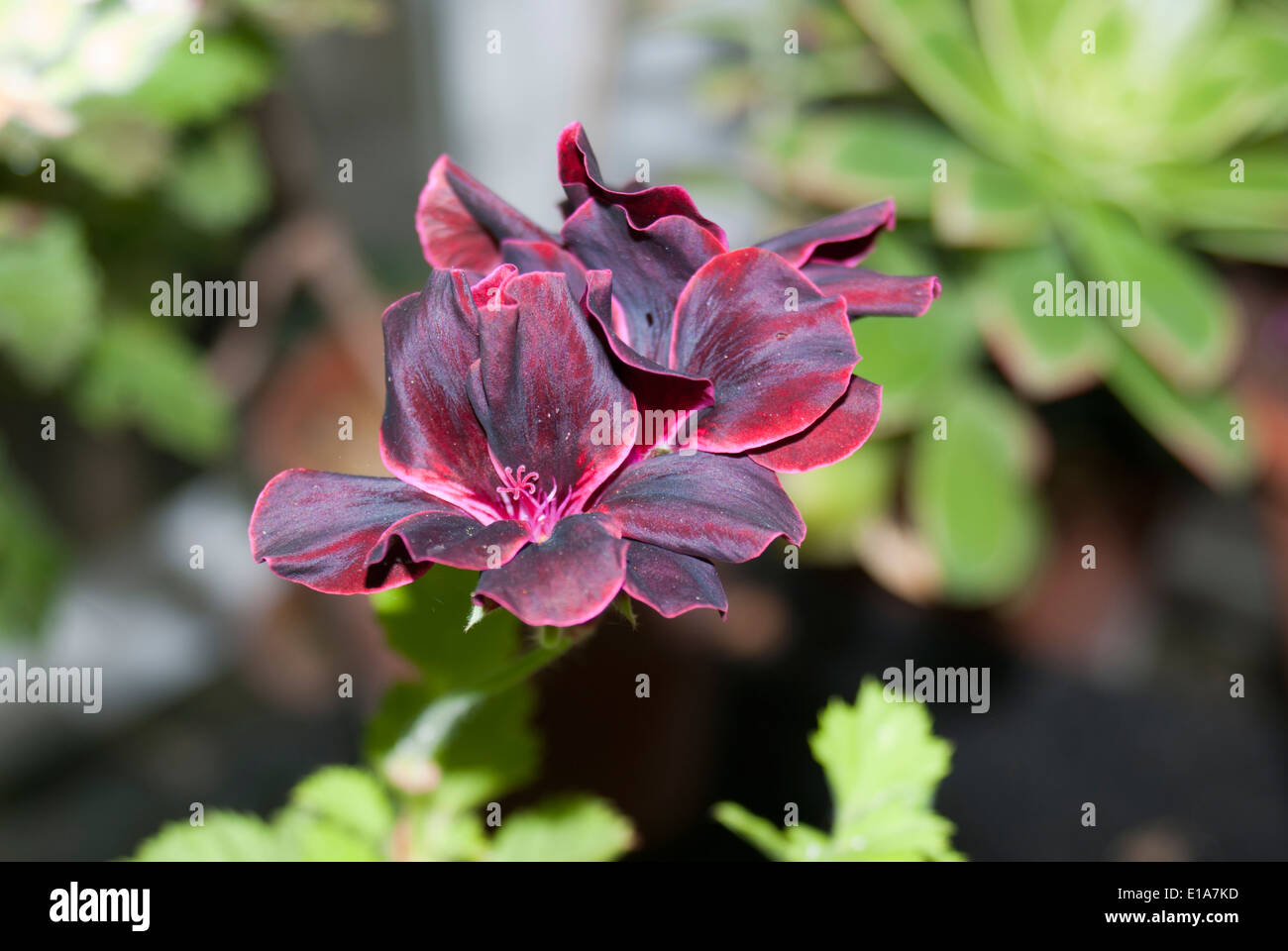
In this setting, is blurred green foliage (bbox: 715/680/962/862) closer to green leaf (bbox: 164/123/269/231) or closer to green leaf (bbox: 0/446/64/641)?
green leaf (bbox: 0/446/64/641)

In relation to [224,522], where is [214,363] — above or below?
above

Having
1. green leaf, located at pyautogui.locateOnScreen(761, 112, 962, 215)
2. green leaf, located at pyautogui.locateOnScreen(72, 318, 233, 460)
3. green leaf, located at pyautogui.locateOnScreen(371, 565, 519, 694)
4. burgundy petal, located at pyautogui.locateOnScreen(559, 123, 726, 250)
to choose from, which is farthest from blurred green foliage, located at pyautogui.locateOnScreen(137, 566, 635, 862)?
green leaf, located at pyautogui.locateOnScreen(761, 112, 962, 215)

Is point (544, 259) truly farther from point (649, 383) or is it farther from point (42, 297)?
point (42, 297)

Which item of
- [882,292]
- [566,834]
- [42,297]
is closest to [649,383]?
[882,292]

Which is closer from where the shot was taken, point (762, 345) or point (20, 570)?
point (762, 345)
